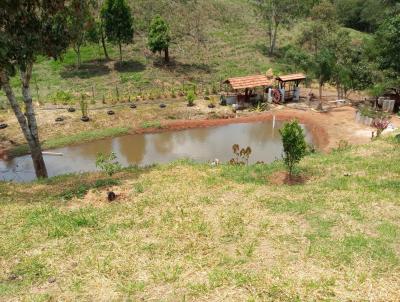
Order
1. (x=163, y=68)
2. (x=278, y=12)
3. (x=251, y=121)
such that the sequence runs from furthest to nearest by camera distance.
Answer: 1. (x=278, y=12)
2. (x=163, y=68)
3. (x=251, y=121)

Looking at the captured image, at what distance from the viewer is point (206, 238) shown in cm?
1143

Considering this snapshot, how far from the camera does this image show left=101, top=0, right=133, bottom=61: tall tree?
123 ft

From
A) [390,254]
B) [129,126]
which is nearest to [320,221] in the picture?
[390,254]

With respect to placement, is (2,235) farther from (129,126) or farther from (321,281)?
(129,126)

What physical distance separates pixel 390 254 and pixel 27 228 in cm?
1033

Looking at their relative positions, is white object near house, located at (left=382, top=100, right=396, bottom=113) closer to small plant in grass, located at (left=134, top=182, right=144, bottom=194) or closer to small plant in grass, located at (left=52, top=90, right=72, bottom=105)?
small plant in grass, located at (left=134, top=182, right=144, bottom=194)

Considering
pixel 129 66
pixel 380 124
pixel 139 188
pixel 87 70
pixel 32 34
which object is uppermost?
pixel 32 34

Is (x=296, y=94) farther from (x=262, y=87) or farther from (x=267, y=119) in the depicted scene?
(x=267, y=119)

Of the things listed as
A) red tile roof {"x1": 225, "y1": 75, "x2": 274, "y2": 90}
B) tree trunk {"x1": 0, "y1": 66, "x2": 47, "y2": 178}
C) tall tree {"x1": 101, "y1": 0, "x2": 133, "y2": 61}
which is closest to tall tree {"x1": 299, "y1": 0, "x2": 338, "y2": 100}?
red tile roof {"x1": 225, "y1": 75, "x2": 274, "y2": 90}

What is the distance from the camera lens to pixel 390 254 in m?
10.3

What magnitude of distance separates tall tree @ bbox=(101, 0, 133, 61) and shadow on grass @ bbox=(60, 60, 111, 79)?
115 inches

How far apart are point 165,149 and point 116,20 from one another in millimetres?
18472

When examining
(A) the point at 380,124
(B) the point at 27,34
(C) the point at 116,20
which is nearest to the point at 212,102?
(A) the point at 380,124

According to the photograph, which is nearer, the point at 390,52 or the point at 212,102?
the point at 390,52
